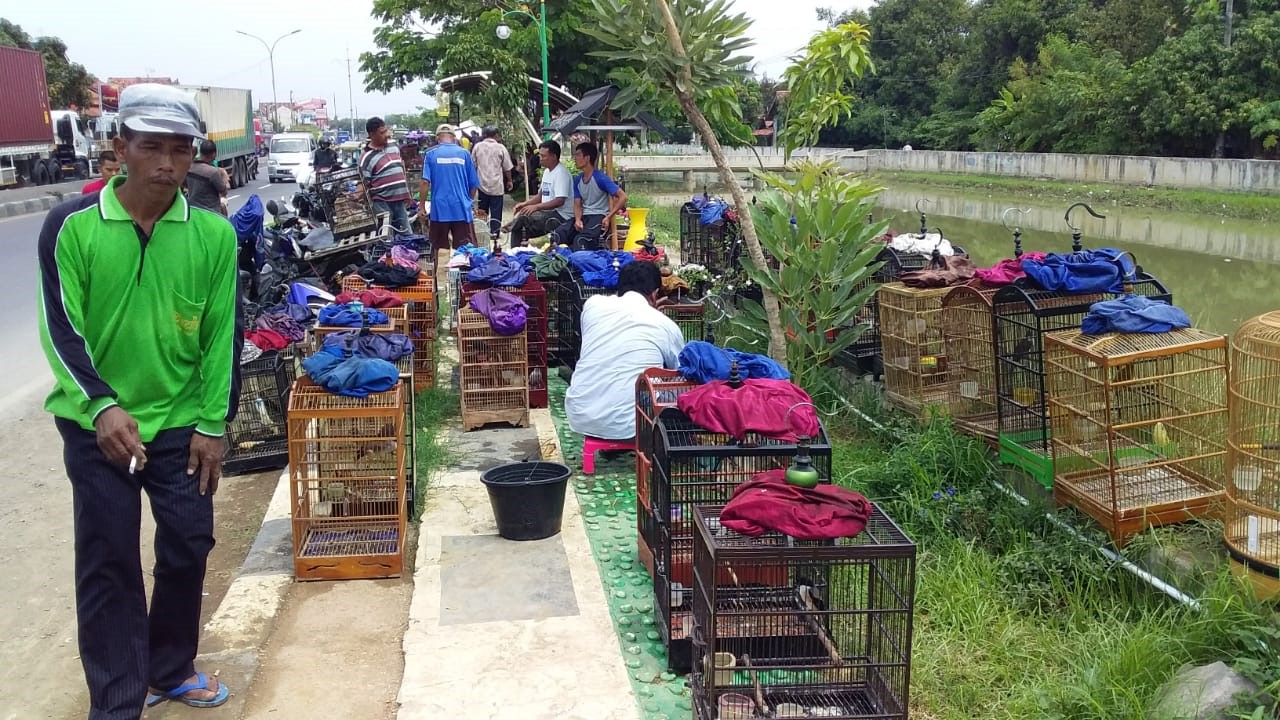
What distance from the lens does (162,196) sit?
3283 mm

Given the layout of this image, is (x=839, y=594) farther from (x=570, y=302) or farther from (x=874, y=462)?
(x=570, y=302)

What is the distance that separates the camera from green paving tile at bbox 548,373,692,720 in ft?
12.7

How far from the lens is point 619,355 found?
19.5ft

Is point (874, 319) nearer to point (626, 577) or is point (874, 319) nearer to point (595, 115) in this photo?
point (626, 577)

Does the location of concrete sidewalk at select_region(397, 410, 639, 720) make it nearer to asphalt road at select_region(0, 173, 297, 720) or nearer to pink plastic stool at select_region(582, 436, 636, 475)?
pink plastic stool at select_region(582, 436, 636, 475)

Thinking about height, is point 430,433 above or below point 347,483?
below

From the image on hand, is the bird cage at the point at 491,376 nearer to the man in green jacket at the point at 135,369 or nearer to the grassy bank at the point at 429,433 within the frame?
the grassy bank at the point at 429,433

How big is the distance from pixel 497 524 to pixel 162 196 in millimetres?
2599

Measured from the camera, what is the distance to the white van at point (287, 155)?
37594 mm

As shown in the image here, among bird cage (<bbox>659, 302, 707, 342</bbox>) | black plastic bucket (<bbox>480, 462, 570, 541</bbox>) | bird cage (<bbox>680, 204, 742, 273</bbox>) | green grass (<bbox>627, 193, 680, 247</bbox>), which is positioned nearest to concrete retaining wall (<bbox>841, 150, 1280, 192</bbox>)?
green grass (<bbox>627, 193, 680, 247</bbox>)

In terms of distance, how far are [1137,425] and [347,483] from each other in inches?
143

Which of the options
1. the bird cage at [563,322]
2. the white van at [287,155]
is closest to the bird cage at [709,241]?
the bird cage at [563,322]

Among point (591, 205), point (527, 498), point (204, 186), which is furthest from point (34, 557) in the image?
point (591, 205)

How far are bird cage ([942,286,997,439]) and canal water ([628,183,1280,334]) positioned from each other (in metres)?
4.69
